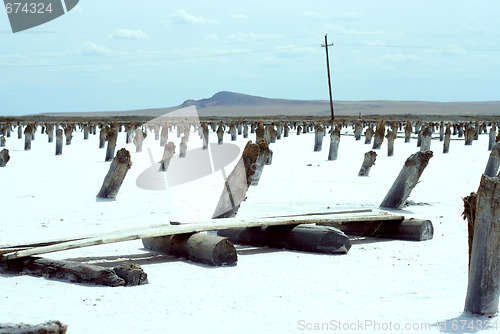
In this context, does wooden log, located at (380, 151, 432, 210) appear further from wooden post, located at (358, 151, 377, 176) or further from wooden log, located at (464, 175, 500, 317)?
wooden log, located at (464, 175, 500, 317)

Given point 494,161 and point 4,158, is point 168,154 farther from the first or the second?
point 494,161

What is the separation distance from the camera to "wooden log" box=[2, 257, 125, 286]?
6.28m

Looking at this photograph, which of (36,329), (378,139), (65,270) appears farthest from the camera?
(378,139)

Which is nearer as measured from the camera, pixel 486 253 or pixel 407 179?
pixel 486 253

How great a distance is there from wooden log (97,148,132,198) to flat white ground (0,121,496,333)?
25cm

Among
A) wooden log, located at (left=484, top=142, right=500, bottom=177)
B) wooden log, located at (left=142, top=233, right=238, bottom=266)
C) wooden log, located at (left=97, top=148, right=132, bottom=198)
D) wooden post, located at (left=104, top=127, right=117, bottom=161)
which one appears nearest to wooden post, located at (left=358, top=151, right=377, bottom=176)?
wooden log, located at (left=484, top=142, right=500, bottom=177)

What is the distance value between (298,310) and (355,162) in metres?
15.8

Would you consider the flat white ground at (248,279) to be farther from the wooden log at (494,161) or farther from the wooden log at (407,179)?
the wooden log at (494,161)

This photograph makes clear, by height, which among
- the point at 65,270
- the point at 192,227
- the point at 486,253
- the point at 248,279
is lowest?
the point at 248,279

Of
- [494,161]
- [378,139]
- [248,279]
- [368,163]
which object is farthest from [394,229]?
[378,139]

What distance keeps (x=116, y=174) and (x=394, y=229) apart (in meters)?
5.68

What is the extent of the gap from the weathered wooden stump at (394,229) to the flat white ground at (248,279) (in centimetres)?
17

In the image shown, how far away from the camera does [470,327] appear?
5105 millimetres

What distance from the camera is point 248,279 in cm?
664
